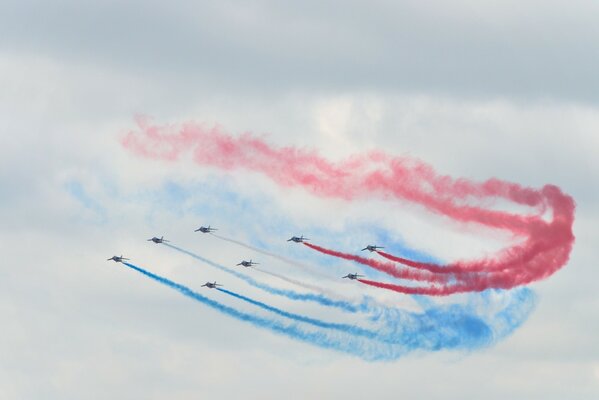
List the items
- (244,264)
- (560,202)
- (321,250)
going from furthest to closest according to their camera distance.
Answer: (244,264), (321,250), (560,202)

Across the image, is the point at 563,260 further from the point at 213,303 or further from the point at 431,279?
the point at 213,303

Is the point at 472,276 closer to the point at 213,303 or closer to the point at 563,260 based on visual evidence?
the point at 563,260

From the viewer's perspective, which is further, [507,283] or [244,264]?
[244,264]

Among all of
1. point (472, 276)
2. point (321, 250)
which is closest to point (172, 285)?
point (321, 250)

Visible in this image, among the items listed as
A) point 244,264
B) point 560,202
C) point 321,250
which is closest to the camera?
point 560,202

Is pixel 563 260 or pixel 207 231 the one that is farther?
pixel 207 231

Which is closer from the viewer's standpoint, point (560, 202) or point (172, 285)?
point (560, 202)

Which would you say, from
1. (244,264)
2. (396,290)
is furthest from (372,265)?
(244,264)

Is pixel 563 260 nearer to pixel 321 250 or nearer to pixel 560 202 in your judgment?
pixel 560 202
